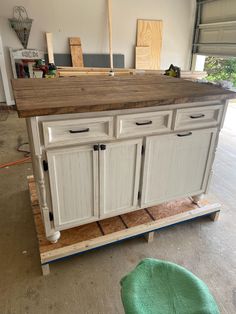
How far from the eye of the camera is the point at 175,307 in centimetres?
72

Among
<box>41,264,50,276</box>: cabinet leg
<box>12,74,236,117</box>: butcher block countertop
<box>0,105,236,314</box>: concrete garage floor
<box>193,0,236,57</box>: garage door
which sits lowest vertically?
<box>0,105,236,314</box>: concrete garage floor

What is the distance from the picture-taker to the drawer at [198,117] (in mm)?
1569

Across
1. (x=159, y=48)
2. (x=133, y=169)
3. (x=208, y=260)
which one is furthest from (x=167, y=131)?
(x=159, y=48)

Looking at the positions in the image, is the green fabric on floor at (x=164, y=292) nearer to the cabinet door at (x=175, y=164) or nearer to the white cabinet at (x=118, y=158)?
the white cabinet at (x=118, y=158)

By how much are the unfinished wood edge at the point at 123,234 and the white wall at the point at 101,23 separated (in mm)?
4247

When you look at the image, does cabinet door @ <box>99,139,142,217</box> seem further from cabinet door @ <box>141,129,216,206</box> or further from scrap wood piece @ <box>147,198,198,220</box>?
scrap wood piece @ <box>147,198,198,220</box>

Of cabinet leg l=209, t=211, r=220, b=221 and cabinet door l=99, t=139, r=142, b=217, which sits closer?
cabinet door l=99, t=139, r=142, b=217

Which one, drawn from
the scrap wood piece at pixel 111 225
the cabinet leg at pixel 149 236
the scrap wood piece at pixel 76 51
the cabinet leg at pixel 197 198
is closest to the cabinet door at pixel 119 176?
the scrap wood piece at pixel 111 225

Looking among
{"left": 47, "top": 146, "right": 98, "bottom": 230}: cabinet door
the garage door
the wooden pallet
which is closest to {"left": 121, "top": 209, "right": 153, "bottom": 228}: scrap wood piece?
the wooden pallet

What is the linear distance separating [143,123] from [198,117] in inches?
16.4

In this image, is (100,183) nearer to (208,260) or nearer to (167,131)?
(167,131)

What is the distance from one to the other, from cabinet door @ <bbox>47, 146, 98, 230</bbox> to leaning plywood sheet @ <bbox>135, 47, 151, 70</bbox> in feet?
14.6

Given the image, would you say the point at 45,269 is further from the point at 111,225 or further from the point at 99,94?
the point at 99,94

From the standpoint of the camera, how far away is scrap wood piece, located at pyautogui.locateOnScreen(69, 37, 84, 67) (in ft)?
15.7
